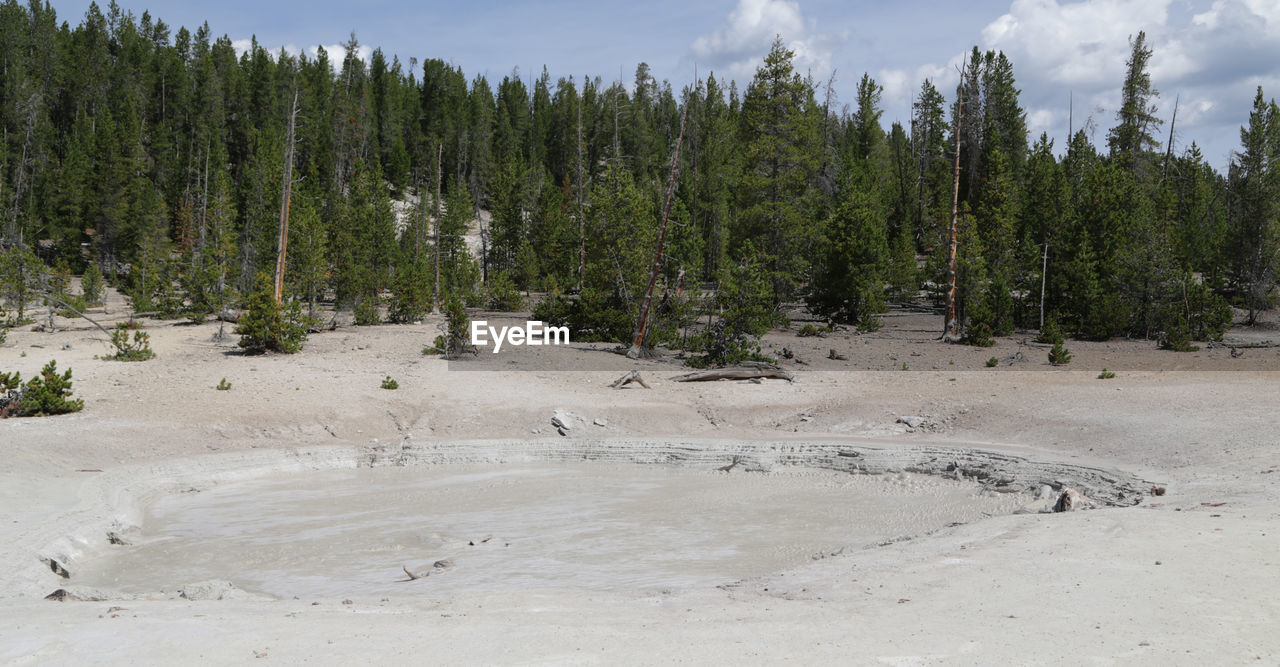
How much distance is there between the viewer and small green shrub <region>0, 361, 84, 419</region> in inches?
600

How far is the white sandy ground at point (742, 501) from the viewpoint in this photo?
17.6 ft

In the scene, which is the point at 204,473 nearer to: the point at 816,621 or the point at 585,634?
the point at 585,634

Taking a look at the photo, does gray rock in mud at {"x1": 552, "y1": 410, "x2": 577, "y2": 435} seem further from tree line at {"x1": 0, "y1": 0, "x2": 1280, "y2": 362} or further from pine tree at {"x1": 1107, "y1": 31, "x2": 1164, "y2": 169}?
pine tree at {"x1": 1107, "y1": 31, "x2": 1164, "y2": 169}

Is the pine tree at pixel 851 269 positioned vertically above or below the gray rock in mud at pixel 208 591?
above

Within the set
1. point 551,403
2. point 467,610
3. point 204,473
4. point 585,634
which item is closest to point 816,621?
point 585,634

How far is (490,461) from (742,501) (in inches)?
Answer: 210

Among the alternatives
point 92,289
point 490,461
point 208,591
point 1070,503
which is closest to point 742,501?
point 1070,503

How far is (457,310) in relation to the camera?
23484mm

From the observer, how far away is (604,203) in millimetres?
28531

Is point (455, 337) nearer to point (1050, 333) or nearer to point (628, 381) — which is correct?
point (628, 381)

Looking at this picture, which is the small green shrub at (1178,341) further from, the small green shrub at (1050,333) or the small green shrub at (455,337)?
the small green shrub at (455,337)

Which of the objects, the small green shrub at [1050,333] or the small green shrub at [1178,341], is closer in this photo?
the small green shrub at [1178,341]

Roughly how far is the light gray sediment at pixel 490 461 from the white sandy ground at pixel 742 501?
6 centimetres

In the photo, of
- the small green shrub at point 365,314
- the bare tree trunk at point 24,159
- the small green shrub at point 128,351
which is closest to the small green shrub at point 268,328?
the small green shrub at point 128,351
